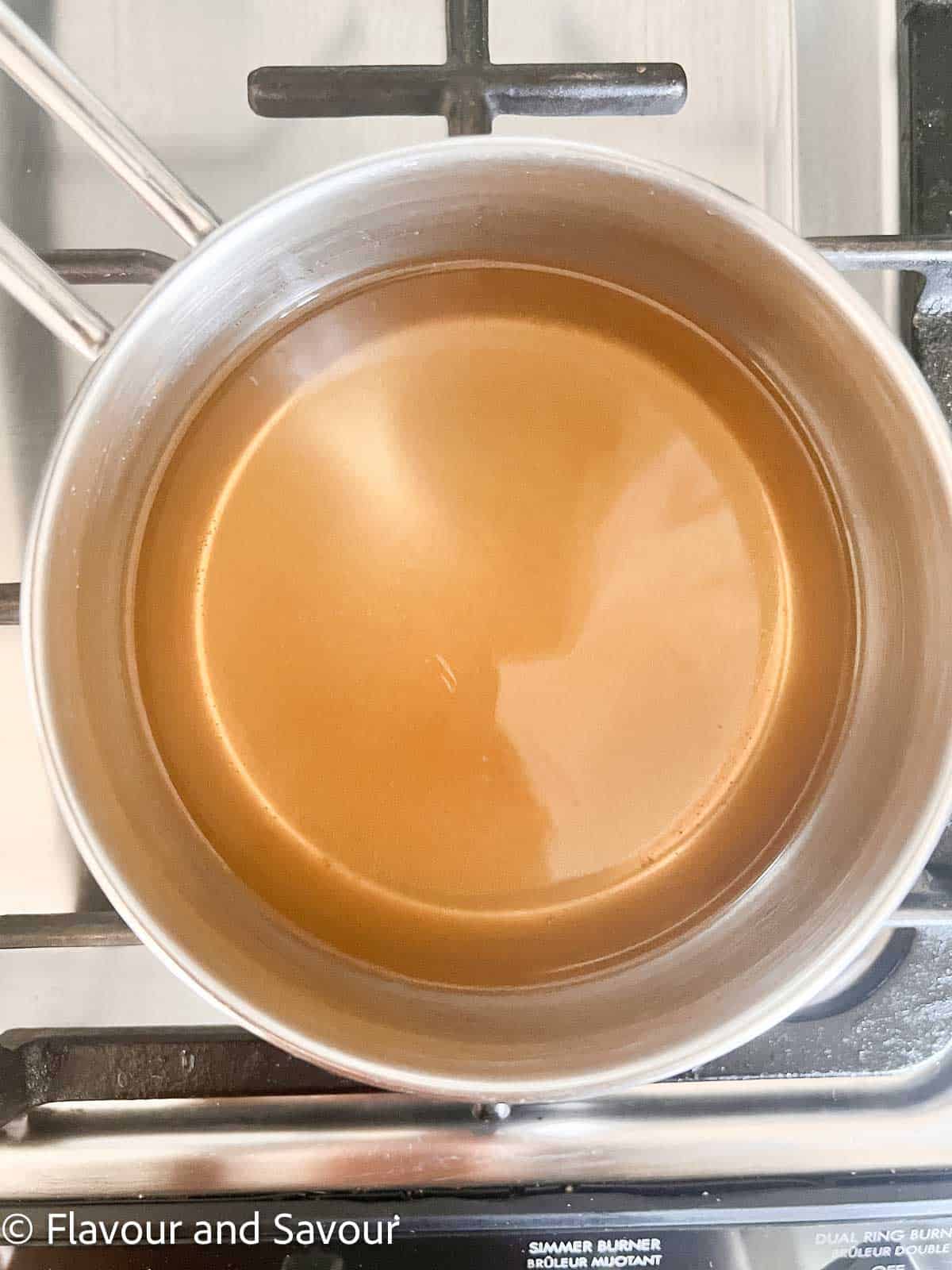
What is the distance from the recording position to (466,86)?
1.44 feet

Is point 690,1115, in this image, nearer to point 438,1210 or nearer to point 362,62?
point 438,1210

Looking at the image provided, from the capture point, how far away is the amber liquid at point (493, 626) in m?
0.57

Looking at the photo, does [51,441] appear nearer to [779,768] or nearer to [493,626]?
[493,626]

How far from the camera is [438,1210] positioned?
0.48 meters

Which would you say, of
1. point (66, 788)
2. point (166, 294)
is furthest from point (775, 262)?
point (66, 788)

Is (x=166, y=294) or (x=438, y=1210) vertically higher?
(x=166, y=294)

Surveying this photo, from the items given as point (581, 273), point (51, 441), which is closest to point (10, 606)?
point (51, 441)

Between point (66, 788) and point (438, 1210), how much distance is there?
287 millimetres

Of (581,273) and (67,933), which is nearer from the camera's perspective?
(67,933)
